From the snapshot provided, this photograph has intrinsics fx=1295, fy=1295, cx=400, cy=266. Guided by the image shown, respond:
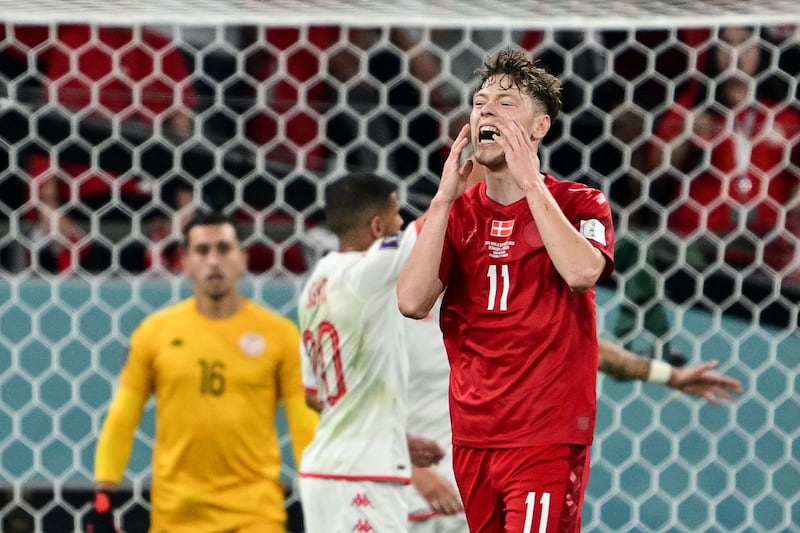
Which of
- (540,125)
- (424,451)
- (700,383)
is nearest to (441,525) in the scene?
(424,451)

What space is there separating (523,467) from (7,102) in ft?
7.32

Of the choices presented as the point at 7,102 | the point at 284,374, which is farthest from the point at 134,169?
the point at 284,374

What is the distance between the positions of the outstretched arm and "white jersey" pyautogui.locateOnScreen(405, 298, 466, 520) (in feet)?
1.47

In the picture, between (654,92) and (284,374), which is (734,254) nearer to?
(654,92)

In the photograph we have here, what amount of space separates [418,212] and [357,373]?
79 cm

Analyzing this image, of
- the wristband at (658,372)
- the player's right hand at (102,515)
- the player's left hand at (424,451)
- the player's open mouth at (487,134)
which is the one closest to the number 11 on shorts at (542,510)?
the player's open mouth at (487,134)

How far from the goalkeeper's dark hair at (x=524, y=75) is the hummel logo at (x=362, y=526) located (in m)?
1.33

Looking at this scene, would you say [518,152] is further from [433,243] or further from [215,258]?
[215,258]

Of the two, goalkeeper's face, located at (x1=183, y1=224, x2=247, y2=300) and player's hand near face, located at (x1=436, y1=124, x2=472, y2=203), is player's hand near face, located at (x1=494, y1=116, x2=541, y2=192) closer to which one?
player's hand near face, located at (x1=436, y1=124, x2=472, y2=203)

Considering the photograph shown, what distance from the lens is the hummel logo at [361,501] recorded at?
3398 mm

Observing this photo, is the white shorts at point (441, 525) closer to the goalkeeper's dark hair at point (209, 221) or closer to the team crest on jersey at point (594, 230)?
the goalkeeper's dark hair at point (209, 221)

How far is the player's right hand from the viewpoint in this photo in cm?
367

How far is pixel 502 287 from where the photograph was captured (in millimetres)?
2498

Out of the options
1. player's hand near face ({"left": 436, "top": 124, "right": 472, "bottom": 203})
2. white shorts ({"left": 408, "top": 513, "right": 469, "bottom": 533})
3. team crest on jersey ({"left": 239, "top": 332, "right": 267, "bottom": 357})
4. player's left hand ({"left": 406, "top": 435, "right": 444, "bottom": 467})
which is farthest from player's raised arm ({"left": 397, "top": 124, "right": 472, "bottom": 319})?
team crest on jersey ({"left": 239, "top": 332, "right": 267, "bottom": 357})
